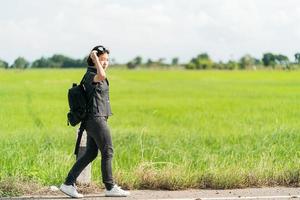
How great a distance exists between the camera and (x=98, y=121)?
20.1 feet

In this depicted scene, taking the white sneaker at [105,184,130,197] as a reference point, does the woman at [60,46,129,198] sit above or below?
above

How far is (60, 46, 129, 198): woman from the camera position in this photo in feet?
20.0

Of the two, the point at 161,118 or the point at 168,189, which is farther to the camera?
the point at 161,118

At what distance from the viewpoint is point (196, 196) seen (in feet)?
20.8

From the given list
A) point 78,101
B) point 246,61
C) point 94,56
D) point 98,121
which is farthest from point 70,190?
point 246,61

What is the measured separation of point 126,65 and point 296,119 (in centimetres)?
10158

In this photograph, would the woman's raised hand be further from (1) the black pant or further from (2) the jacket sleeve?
(1) the black pant

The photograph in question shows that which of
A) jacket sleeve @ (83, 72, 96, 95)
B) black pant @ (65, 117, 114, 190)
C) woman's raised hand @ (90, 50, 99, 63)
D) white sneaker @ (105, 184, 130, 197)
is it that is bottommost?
white sneaker @ (105, 184, 130, 197)

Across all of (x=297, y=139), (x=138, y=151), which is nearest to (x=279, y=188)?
(x=138, y=151)

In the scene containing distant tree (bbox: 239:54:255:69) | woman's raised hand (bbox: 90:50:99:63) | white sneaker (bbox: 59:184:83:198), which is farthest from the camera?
distant tree (bbox: 239:54:255:69)

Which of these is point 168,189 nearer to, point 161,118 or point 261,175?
point 261,175

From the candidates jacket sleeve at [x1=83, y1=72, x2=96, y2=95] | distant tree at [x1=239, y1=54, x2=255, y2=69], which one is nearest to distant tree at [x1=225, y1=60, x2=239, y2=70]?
distant tree at [x1=239, y1=54, x2=255, y2=69]

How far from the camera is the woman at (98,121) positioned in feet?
20.0

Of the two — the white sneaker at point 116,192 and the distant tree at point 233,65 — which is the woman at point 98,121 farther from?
the distant tree at point 233,65
